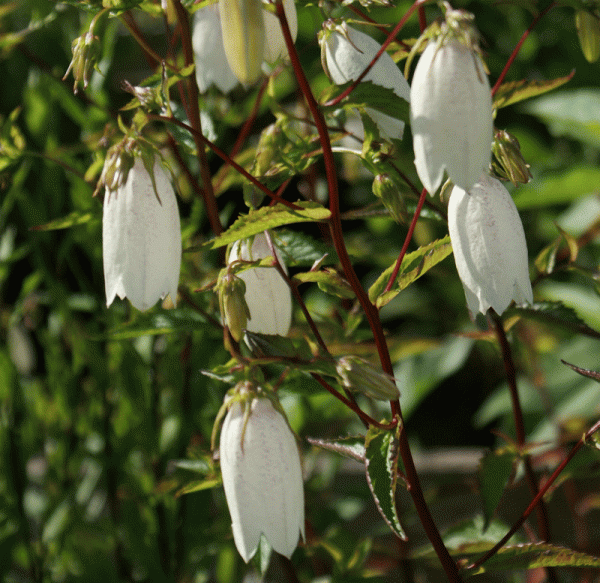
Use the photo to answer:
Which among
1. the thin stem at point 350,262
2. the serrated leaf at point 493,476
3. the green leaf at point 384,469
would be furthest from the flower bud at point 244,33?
the serrated leaf at point 493,476

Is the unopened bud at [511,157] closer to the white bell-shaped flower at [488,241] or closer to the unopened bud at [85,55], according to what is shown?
the white bell-shaped flower at [488,241]

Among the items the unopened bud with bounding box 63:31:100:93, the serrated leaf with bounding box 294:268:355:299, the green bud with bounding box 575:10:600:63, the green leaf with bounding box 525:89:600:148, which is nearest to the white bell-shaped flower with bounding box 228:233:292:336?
the serrated leaf with bounding box 294:268:355:299

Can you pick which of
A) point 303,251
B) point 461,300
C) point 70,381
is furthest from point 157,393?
point 461,300

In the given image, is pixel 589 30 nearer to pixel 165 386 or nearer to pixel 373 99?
pixel 373 99

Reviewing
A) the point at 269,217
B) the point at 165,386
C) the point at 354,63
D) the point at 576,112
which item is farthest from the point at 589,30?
the point at 576,112

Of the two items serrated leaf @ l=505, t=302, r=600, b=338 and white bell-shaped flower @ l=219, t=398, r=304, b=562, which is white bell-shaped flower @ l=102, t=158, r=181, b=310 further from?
serrated leaf @ l=505, t=302, r=600, b=338
